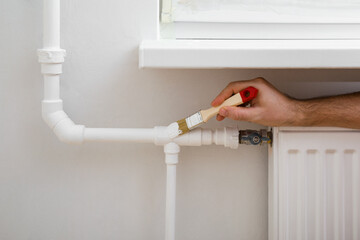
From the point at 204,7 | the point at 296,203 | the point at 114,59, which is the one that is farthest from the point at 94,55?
the point at 296,203

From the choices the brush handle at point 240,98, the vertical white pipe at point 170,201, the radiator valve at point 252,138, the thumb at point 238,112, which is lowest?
the vertical white pipe at point 170,201

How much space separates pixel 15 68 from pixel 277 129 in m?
0.64

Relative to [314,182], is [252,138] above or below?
above

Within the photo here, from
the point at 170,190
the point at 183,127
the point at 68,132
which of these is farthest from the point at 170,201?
the point at 68,132

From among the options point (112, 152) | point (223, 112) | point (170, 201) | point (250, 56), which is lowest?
point (170, 201)

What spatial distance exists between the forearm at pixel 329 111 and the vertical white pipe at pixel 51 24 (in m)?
0.55

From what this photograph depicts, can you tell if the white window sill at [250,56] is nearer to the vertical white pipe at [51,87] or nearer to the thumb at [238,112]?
the thumb at [238,112]

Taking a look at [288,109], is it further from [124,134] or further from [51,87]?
[51,87]

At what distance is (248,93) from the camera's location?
97 centimetres

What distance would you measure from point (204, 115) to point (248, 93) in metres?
0.11

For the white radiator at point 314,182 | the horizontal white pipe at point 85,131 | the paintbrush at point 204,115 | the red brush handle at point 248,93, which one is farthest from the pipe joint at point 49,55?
the white radiator at point 314,182

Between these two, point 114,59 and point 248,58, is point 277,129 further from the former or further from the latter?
point 114,59

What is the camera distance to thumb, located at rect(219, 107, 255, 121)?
0.95m

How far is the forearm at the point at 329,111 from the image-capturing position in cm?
98
